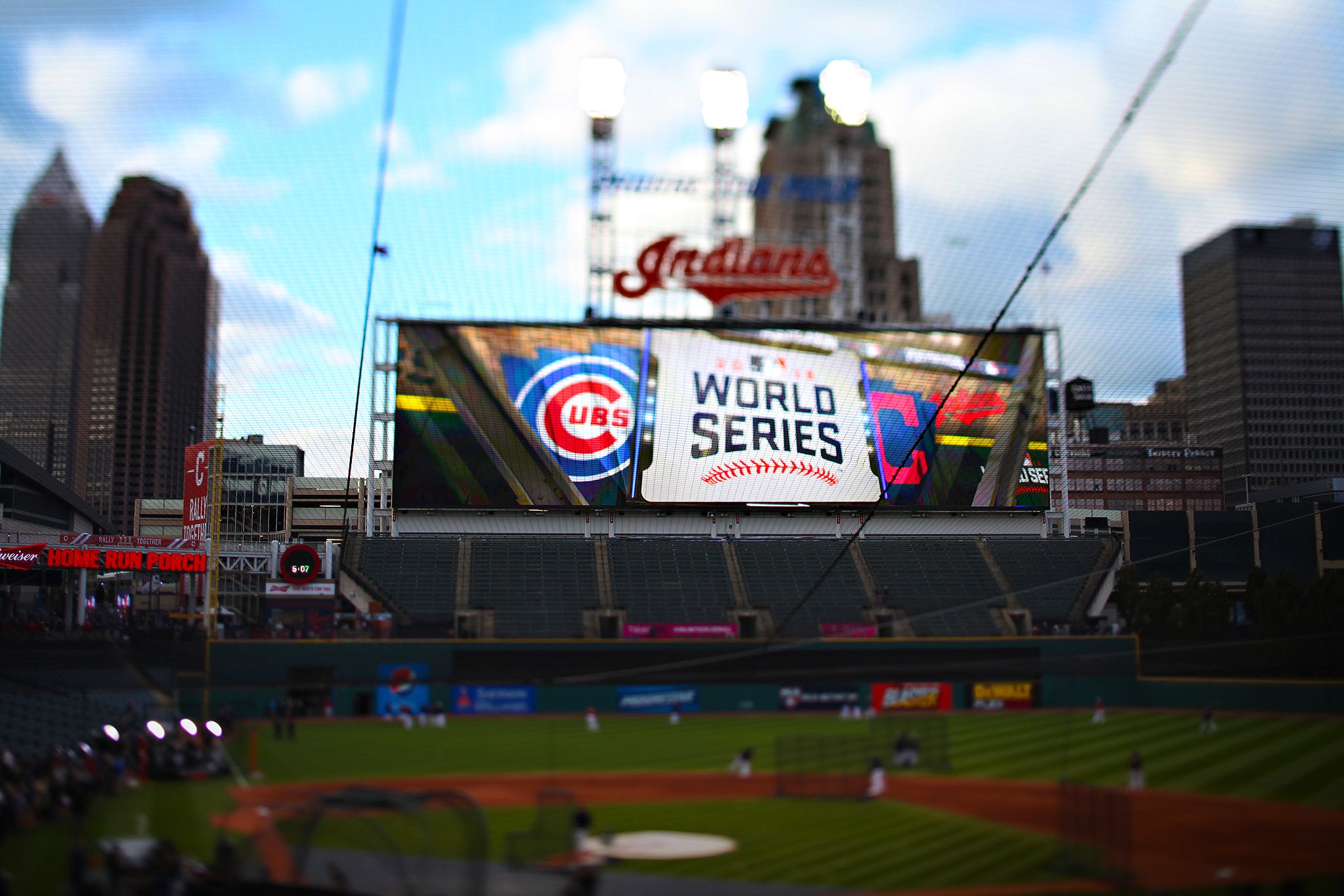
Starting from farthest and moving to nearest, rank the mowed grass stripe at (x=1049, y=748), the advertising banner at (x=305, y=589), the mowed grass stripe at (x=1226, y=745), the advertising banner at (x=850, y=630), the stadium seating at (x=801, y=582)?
the stadium seating at (x=801, y=582), the advertising banner at (x=305, y=589), the advertising banner at (x=850, y=630), the mowed grass stripe at (x=1049, y=748), the mowed grass stripe at (x=1226, y=745)

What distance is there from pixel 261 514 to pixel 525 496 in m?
35.1

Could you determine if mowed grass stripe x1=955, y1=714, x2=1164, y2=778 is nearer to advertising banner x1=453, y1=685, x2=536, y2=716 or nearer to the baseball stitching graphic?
the baseball stitching graphic

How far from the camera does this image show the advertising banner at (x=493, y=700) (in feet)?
104

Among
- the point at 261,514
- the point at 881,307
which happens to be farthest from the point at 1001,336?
the point at 881,307

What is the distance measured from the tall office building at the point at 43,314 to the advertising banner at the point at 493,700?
13603 mm

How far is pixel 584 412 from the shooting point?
40312mm

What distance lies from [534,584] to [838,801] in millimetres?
20984

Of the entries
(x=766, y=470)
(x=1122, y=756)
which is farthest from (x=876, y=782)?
(x=766, y=470)

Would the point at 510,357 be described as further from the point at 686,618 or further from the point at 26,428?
the point at 26,428

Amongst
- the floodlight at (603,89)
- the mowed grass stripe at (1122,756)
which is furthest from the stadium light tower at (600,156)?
the mowed grass stripe at (1122,756)

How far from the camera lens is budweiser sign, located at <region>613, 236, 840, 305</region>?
131 ft

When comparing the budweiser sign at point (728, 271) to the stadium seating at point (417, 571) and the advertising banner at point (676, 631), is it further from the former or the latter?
the advertising banner at point (676, 631)

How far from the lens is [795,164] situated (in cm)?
11775

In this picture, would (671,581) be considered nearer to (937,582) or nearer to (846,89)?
(937,582)
